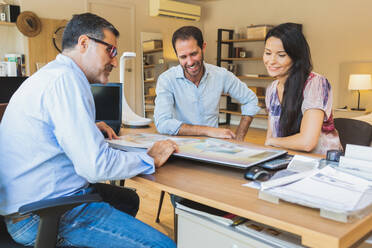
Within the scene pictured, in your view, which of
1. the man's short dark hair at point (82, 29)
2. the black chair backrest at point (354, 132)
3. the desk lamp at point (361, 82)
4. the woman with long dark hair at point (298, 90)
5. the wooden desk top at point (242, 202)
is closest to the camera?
the wooden desk top at point (242, 202)

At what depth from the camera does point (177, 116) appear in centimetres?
252

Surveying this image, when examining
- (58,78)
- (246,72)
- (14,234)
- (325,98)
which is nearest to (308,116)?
(325,98)

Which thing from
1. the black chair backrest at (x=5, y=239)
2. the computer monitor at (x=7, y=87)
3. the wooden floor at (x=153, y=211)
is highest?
the computer monitor at (x=7, y=87)

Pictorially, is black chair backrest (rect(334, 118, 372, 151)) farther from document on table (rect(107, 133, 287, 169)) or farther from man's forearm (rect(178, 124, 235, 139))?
document on table (rect(107, 133, 287, 169))

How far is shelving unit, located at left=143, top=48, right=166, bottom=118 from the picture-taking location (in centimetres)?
773

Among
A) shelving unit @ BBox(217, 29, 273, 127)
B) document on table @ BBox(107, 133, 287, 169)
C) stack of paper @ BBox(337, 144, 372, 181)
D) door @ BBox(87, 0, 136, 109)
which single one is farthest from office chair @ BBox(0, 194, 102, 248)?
shelving unit @ BBox(217, 29, 273, 127)

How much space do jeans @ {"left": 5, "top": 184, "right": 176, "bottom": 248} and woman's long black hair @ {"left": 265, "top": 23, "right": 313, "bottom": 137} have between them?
3.19 ft

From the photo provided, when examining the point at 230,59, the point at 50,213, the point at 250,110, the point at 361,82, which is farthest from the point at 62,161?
the point at 230,59

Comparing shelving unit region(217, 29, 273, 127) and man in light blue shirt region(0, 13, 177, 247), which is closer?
man in light blue shirt region(0, 13, 177, 247)

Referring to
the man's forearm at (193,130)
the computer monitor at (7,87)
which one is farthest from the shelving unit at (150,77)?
the man's forearm at (193,130)

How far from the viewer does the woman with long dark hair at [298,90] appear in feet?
5.66

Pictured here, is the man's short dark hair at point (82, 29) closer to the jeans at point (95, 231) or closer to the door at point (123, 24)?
the jeans at point (95, 231)

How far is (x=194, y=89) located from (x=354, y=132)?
106 cm

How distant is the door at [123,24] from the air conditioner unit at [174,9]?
51 centimetres
